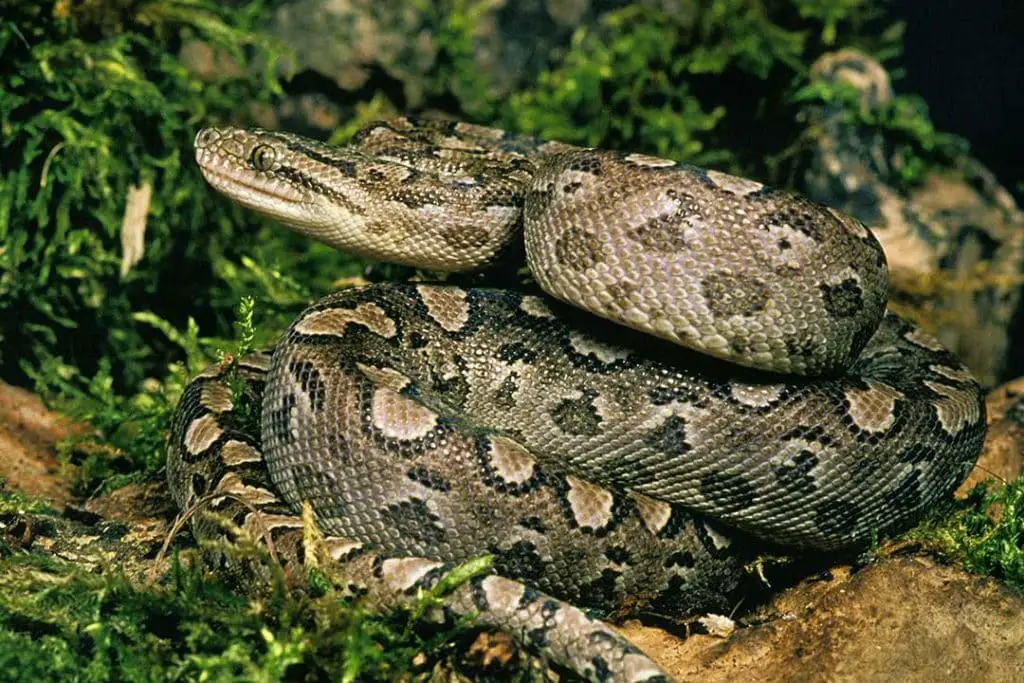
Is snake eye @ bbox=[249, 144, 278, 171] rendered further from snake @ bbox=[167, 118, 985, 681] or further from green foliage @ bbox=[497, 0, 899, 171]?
green foliage @ bbox=[497, 0, 899, 171]

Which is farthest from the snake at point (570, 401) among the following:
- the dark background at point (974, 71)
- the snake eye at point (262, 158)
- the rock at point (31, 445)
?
the dark background at point (974, 71)

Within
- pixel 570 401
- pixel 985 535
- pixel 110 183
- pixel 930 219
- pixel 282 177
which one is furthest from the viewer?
pixel 930 219

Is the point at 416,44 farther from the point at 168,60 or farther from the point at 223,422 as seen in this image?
the point at 223,422

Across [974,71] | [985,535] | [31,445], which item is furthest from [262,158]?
[974,71]

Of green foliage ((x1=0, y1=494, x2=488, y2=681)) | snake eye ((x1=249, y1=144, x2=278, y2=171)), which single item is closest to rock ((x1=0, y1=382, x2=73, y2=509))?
green foliage ((x1=0, y1=494, x2=488, y2=681))

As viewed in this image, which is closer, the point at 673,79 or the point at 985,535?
the point at 985,535

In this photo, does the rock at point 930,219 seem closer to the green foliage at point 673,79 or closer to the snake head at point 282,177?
the green foliage at point 673,79

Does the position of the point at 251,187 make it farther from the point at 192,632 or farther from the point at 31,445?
the point at 192,632

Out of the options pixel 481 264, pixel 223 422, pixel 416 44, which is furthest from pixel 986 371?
pixel 223 422
